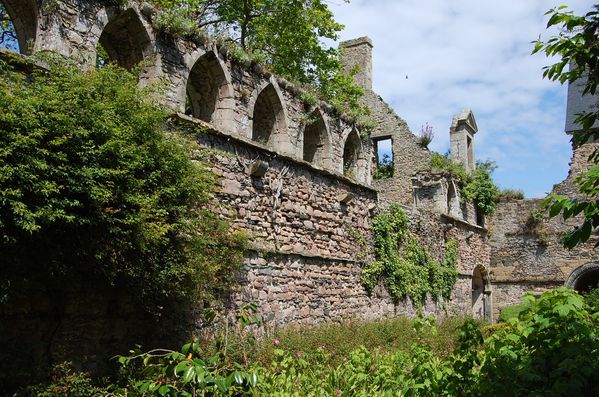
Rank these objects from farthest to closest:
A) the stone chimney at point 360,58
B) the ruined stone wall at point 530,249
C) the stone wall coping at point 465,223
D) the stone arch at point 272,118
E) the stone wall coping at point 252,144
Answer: the stone chimney at point 360,58 → the ruined stone wall at point 530,249 → the stone wall coping at point 465,223 → the stone arch at point 272,118 → the stone wall coping at point 252,144

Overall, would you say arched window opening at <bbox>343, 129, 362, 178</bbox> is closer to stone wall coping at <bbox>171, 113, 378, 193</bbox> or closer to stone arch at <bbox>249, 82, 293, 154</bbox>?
stone arch at <bbox>249, 82, 293, 154</bbox>

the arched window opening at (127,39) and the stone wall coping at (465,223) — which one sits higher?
the arched window opening at (127,39)

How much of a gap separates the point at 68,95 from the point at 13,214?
137cm

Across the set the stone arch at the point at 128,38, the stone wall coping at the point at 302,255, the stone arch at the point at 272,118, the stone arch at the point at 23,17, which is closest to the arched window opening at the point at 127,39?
the stone arch at the point at 128,38

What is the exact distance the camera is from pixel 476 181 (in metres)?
21.6

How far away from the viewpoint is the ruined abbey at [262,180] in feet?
24.4

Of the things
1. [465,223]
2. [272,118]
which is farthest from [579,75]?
[465,223]

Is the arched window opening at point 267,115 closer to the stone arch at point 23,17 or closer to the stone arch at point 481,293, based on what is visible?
the stone arch at point 23,17

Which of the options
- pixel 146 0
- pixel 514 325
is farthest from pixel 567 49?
pixel 146 0

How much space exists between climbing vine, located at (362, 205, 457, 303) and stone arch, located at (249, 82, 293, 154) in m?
2.71

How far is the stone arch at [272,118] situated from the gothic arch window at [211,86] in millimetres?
1373

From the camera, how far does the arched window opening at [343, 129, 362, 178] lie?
15406 millimetres

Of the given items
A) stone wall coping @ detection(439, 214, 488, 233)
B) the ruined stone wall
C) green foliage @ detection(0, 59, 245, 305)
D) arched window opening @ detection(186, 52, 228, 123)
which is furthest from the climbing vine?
the ruined stone wall

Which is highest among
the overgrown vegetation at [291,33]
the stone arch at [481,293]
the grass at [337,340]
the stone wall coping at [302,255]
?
the overgrown vegetation at [291,33]
